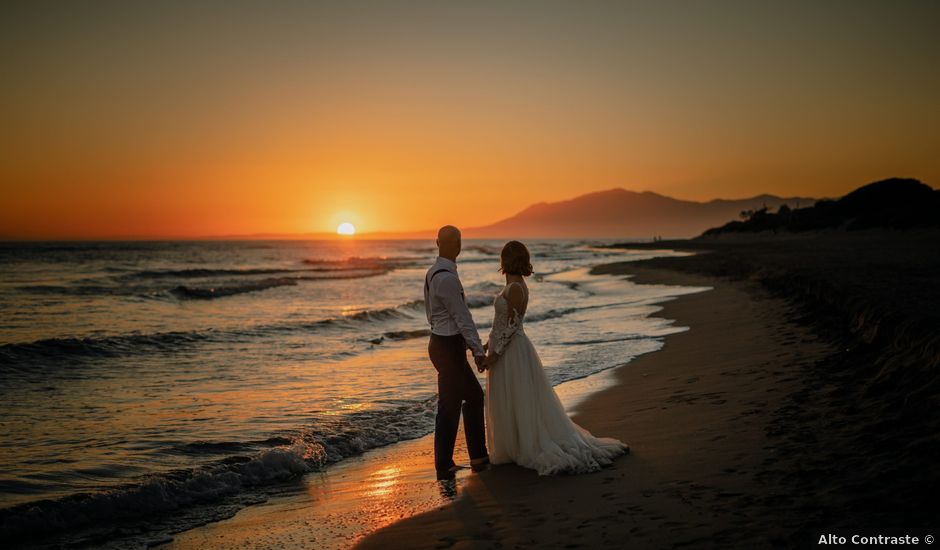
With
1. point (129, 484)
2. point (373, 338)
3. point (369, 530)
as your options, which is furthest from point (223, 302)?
point (369, 530)

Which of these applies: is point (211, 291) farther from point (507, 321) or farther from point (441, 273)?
point (507, 321)

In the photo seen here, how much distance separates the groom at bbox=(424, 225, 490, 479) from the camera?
19.6 feet

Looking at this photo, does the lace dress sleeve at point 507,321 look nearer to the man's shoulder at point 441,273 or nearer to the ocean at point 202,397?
the man's shoulder at point 441,273

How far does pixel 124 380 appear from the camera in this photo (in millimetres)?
11859

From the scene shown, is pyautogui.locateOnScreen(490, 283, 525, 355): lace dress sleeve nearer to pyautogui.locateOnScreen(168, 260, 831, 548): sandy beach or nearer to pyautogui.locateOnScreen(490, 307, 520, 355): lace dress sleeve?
pyautogui.locateOnScreen(490, 307, 520, 355): lace dress sleeve

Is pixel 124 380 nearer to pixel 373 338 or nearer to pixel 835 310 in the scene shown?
pixel 373 338

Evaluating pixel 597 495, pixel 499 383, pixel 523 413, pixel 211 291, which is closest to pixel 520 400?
pixel 523 413

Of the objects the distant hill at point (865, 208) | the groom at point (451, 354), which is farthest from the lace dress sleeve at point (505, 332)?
the distant hill at point (865, 208)

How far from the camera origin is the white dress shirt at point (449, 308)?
5.97m

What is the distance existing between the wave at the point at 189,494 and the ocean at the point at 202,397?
0.02m

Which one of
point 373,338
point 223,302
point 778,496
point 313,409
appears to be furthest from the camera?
point 223,302

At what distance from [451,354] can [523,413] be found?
87cm

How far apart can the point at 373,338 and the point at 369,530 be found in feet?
42.0

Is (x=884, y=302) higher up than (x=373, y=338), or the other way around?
(x=884, y=302)
